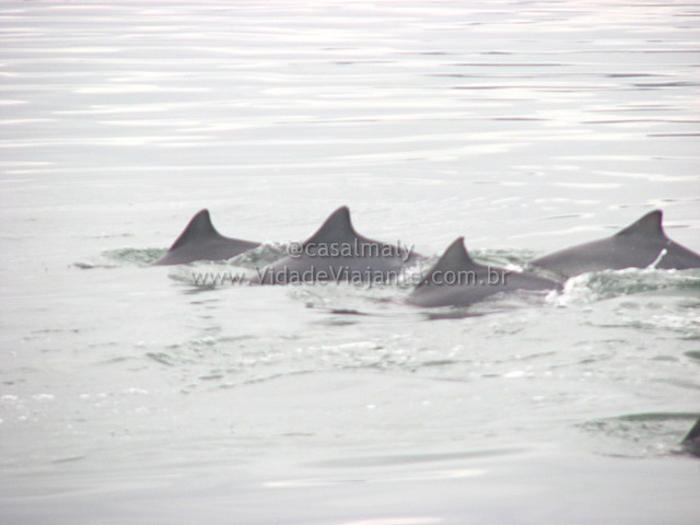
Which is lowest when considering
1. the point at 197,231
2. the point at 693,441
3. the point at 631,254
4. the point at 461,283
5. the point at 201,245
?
the point at 693,441

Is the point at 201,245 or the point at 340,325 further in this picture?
the point at 201,245

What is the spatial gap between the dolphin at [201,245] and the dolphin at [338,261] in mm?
753

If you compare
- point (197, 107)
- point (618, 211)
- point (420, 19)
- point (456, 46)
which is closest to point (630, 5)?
point (420, 19)

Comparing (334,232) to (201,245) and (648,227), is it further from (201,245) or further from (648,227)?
(648,227)

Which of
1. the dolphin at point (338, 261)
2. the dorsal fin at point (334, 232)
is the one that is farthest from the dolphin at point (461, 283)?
the dorsal fin at point (334, 232)

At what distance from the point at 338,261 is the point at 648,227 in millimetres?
2151

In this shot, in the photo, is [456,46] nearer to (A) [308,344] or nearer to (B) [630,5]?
(B) [630,5]

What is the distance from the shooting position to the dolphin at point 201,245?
9.34 meters

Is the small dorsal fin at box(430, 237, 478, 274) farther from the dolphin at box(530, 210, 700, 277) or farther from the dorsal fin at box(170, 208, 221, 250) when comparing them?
the dorsal fin at box(170, 208, 221, 250)

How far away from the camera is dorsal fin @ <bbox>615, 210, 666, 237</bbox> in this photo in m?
8.30

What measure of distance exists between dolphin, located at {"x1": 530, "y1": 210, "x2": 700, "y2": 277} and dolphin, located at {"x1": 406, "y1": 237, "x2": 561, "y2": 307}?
1.64 ft

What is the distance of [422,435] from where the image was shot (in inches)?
206

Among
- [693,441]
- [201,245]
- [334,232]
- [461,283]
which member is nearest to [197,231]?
[201,245]

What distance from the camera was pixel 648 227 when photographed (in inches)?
328
